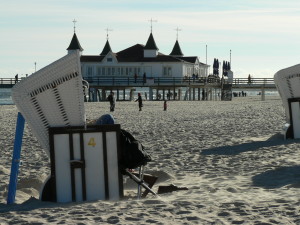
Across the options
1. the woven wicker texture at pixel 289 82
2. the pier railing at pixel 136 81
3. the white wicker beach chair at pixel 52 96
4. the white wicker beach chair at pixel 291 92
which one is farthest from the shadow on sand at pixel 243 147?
the pier railing at pixel 136 81

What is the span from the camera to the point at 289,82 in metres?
15.2

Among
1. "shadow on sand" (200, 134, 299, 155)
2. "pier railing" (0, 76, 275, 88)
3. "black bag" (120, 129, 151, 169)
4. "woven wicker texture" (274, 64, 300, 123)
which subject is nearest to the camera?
"black bag" (120, 129, 151, 169)

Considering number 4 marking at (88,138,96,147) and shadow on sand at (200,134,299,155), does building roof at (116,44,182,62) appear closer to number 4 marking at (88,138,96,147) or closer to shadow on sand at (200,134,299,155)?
shadow on sand at (200,134,299,155)

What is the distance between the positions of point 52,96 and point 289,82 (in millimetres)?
8616

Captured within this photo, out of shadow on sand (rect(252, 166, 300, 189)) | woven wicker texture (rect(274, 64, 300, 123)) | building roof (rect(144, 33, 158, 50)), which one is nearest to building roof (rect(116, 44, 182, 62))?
building roof (rect(144, 33, 158, 50))

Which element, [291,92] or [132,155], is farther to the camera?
[291,92]

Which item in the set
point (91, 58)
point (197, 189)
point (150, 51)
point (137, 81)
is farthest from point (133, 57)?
point (197, 189)

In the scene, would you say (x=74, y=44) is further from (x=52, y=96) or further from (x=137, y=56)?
(x=52, y=96)

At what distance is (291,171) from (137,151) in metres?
3.05

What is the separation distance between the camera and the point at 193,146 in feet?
47.2

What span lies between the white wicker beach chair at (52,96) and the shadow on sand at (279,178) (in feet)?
8.77

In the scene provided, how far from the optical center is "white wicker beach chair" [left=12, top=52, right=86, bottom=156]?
24.9 feet

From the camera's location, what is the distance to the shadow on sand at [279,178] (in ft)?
28.7

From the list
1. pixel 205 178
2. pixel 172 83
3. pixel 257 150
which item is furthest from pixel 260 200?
pixel 172 83
